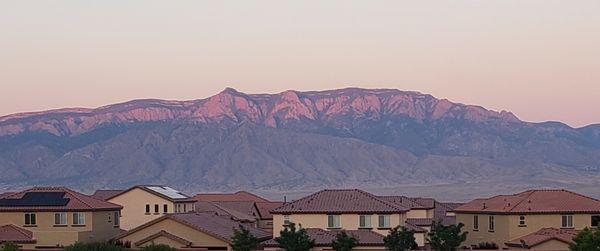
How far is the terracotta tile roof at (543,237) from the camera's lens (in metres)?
59.4

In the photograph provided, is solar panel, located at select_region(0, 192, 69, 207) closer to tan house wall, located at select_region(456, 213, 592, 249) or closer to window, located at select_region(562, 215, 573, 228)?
tan house wall, located at select_region(456, 213, 592, 249)

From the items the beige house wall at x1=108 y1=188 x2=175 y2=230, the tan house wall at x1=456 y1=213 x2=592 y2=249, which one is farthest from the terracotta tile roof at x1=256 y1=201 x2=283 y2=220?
the tan house wall at x1=456 y1=213 x2=592 y2=249

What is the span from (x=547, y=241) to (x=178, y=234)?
59.7 feet

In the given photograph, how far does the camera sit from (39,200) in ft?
214

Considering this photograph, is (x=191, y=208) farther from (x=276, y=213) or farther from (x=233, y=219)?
(x=276, y=213)

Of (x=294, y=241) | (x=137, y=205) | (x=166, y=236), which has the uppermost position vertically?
(x=137, y=205)

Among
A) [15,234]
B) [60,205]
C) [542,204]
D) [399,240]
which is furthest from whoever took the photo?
[542,204]

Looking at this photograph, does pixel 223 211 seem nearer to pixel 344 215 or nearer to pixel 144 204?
pixel 144 204

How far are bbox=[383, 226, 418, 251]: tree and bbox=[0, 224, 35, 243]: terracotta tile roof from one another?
18346 mm

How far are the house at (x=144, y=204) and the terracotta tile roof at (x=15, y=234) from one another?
14.4 metres

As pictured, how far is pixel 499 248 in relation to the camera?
6231 centimetres

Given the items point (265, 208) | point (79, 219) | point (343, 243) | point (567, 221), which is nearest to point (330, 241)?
point (343, 243)

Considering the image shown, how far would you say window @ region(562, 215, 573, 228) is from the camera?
64938 millimetres

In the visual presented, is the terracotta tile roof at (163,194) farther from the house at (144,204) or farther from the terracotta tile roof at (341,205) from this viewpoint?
the terracotta tile roof at (341,205)
